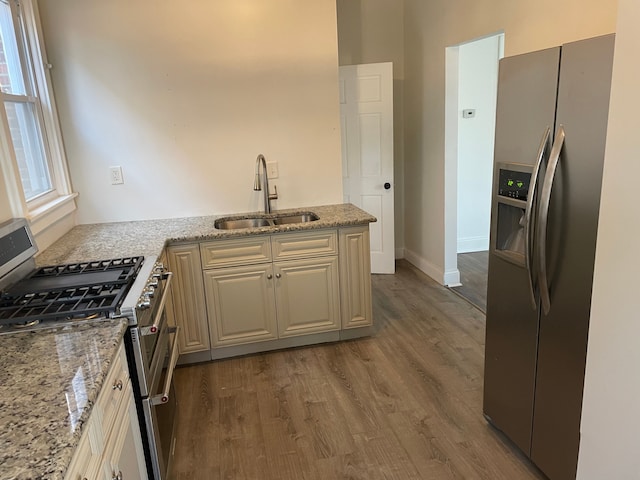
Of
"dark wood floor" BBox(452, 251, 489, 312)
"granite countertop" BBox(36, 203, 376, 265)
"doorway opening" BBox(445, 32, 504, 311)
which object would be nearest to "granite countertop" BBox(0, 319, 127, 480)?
"granite countertop" BBox(36, 203, 376, 265)

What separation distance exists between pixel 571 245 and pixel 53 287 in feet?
6.45

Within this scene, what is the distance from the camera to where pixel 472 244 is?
17.9 ft

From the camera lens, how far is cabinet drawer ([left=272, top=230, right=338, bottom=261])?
3.09 metres

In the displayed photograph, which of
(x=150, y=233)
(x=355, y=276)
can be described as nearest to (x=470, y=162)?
(x=355, y=276)

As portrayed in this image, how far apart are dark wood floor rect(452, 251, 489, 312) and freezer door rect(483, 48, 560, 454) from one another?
1599mm

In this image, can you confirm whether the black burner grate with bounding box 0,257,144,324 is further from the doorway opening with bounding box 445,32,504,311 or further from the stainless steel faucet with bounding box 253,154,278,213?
the doorway opening with bounding box 445,32,504,311

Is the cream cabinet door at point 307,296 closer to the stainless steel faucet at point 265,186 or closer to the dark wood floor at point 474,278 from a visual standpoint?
the stainless steel faucet at point 265,186

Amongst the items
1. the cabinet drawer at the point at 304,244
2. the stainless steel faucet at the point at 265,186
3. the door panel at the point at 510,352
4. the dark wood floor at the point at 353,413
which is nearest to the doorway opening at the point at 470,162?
the dark wood floor at the point at 353,413

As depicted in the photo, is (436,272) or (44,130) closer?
(44,130)

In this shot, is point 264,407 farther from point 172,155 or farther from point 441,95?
point 441,95

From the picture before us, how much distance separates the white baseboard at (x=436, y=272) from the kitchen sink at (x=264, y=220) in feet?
5.25

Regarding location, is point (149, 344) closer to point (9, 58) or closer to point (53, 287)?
point (53, 287)

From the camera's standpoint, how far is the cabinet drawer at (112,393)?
1306mm

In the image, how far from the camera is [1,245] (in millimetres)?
1941
